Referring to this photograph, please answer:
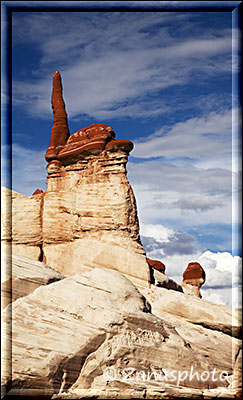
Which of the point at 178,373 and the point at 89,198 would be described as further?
the point at 89,198

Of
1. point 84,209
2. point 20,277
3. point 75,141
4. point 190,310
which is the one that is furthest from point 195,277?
point 20,277

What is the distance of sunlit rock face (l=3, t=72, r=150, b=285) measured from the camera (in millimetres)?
26047

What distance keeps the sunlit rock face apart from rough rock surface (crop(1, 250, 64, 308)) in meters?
6.94

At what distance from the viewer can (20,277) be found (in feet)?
58.5

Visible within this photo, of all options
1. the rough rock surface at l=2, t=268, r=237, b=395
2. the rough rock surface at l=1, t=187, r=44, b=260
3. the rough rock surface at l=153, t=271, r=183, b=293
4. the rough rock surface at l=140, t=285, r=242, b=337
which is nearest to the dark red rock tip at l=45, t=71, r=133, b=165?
the rough rock surface at l=1, t=187, r=44, b=260

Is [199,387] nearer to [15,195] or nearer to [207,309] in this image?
[207,309]

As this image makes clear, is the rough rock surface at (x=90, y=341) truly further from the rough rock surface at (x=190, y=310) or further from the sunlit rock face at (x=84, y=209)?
the sunlit rock face at (x=84, y=209)

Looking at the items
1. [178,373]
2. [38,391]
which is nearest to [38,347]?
[38,391]

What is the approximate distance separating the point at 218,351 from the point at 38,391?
959 cm

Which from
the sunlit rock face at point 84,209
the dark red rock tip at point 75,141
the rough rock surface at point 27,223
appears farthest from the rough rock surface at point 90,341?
the rough rock surface at point 27,223

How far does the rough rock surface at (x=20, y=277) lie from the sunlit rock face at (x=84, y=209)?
22.8 feet

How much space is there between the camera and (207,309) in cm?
2572

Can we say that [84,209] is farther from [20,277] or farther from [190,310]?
[20,277]

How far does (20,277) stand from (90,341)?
10.5 ft
